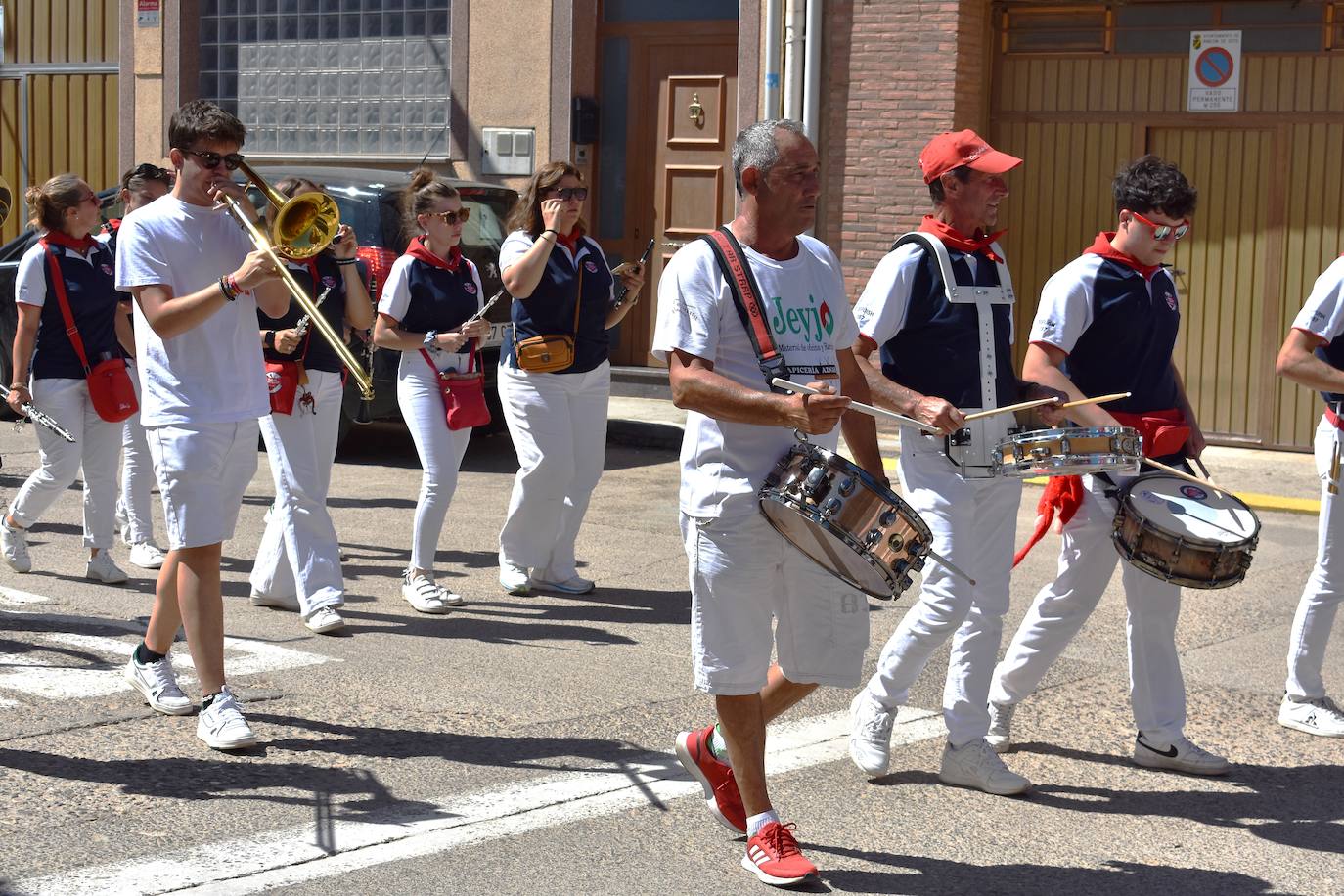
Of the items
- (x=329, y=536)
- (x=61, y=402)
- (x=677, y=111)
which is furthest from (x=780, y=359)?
(x=677, y=111)

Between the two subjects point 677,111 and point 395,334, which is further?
point 677,111

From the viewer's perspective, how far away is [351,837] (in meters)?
5.11

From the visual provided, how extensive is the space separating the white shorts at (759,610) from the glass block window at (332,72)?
12379 mm

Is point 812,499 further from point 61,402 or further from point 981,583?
point 61,402

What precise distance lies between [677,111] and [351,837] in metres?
11.3

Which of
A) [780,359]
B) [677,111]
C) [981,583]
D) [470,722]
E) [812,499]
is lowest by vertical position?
[470,722]

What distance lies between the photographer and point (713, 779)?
527cm

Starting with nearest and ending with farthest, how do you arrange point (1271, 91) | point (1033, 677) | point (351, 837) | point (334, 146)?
point (351, 837) < point (1033, 677) < point (1271, 91) < point (334, 146)

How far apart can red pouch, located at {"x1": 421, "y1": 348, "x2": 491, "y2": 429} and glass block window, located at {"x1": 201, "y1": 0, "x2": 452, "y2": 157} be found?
29.2ft

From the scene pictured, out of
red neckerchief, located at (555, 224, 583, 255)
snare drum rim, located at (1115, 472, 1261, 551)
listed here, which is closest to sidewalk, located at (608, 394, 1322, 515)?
red neckerchief, located at (555, 224, 583, 255)

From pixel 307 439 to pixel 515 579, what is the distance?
1.30 m

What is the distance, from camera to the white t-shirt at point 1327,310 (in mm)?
6367

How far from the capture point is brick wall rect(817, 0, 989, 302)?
1380 cm

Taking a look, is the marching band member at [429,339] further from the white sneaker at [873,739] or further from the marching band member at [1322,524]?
the marching band member at [1322,524]
